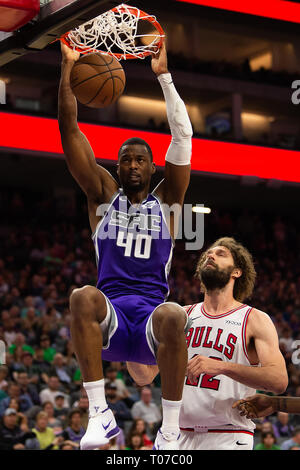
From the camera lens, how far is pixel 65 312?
1159 centimetres

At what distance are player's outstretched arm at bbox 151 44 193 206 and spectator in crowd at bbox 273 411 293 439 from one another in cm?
678

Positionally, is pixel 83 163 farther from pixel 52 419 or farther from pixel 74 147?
pixel 52 419

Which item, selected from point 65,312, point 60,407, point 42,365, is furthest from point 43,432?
point 65,312

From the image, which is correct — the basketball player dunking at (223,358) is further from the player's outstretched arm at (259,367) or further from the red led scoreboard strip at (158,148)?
the red led scoreboard strip at (158,148)

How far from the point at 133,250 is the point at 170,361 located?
0.66 m

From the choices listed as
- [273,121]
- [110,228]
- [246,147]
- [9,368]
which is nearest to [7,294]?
[9,368]

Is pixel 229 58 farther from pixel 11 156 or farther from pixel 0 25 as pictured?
pixel 0 25

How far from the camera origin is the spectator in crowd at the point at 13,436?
26.0 ft

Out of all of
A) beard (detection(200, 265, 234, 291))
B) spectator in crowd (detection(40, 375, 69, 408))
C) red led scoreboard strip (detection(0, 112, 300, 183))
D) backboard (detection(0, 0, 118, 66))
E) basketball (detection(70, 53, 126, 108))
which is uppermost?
red led scoreboard strip (detection(0, 112, 300, 183))

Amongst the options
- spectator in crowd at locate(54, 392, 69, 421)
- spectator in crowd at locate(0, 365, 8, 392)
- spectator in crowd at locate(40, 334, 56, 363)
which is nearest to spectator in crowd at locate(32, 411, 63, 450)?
spectator in crowd at locate(54, 392, 69, 421)

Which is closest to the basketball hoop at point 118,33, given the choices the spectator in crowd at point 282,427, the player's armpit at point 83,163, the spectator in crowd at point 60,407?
the player's armpit at point 83,163

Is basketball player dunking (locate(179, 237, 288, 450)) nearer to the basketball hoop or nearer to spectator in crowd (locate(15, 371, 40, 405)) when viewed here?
the basketball hoop

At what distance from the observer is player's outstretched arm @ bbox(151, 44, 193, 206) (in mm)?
3850

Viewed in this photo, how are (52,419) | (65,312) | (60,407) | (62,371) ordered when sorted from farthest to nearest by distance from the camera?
(65,312) < (62,371) < (60,407) < (52,419)
